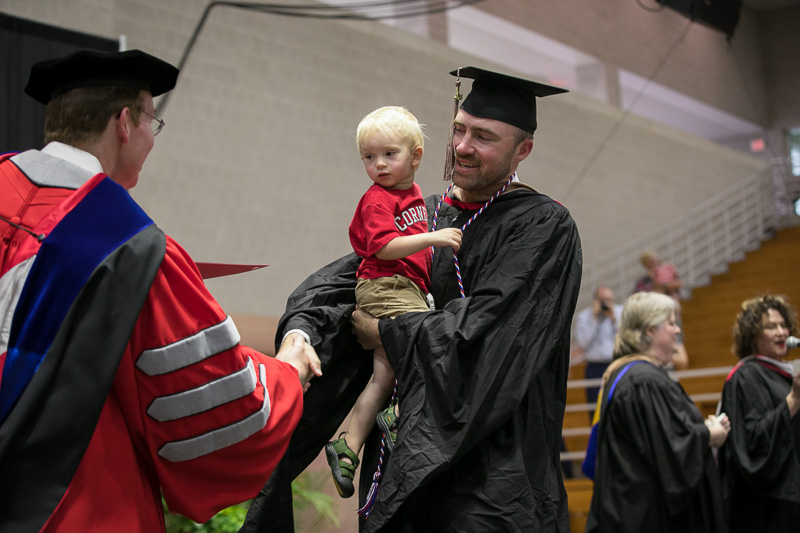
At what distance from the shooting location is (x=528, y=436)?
233 centimetres

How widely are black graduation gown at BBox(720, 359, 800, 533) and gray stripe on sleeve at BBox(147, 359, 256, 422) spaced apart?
3606mm

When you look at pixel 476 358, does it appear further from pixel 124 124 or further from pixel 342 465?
pixel 124 124

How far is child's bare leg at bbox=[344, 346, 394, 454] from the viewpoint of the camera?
2492 mm

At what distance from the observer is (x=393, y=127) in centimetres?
253

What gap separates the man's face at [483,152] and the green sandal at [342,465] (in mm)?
880

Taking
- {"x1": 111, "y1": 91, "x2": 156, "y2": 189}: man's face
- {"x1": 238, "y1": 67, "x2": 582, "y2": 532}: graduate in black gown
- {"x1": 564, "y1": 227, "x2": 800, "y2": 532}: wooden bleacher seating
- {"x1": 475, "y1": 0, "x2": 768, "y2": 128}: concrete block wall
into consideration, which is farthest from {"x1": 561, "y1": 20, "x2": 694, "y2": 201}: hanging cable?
{"x1": 111, "y1": 91, "x2": 156, "y2": 189}: man's face

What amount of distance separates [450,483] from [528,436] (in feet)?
0.84

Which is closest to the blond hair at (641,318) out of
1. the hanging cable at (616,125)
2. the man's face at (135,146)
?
the man's face at (135,146)

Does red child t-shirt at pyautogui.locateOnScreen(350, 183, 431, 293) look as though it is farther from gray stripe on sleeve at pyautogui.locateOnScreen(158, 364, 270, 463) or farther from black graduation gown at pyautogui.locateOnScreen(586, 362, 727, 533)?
black graduation gown at pyautogui.locateOnScreen(586, 362, 727, 533)

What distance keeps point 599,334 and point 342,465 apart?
21.6ft

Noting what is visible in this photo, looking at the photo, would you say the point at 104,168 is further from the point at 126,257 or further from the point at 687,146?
the point at 687,146

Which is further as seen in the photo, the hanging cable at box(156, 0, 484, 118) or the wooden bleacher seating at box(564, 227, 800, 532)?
the wooden bleacher seating at box(564, 227, 800, 532)

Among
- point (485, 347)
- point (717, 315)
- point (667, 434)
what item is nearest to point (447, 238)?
point (485, 347)

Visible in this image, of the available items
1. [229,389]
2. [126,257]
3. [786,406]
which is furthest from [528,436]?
[786,406]
